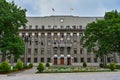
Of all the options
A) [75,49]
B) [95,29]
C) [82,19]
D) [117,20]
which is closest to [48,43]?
[75,49]

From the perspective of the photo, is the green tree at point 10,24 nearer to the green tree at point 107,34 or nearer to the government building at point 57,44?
the green tree at point 107,34

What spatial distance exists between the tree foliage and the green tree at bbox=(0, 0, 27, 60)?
17064 millimetres

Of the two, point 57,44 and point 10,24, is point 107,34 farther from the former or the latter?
point 57,44

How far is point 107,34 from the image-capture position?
42469mm

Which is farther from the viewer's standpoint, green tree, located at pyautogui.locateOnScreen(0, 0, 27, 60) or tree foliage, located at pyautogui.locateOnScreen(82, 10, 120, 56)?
tree foliage, located at pyautogui.locateOnScreen(82, 10, 120, 56)

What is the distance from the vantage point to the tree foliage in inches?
1610

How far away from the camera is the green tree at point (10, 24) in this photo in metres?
30.6

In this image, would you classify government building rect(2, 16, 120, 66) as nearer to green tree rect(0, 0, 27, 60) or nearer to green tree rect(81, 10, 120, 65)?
green tree rect(81, 10, 120, 65)

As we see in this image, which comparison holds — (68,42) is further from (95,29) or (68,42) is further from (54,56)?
(95,29)

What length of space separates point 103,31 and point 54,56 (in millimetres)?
29969

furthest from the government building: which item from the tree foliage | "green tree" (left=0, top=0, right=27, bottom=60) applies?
"green tree" (left=0, top=0, right=27, bottom=60)

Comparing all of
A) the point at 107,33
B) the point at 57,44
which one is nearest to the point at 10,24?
the point at 107,33

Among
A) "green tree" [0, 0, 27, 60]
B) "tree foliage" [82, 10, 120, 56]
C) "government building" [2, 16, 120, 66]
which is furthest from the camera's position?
"government building" [2, 16, 120, 66]

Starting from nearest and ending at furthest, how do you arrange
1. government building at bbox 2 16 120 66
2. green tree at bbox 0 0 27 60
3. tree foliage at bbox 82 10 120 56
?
1. green tree at bbox 0 0 27 60
2. tree foliage at bbox 82 10 120 56
3. government building at bbox 2 16 120 66
